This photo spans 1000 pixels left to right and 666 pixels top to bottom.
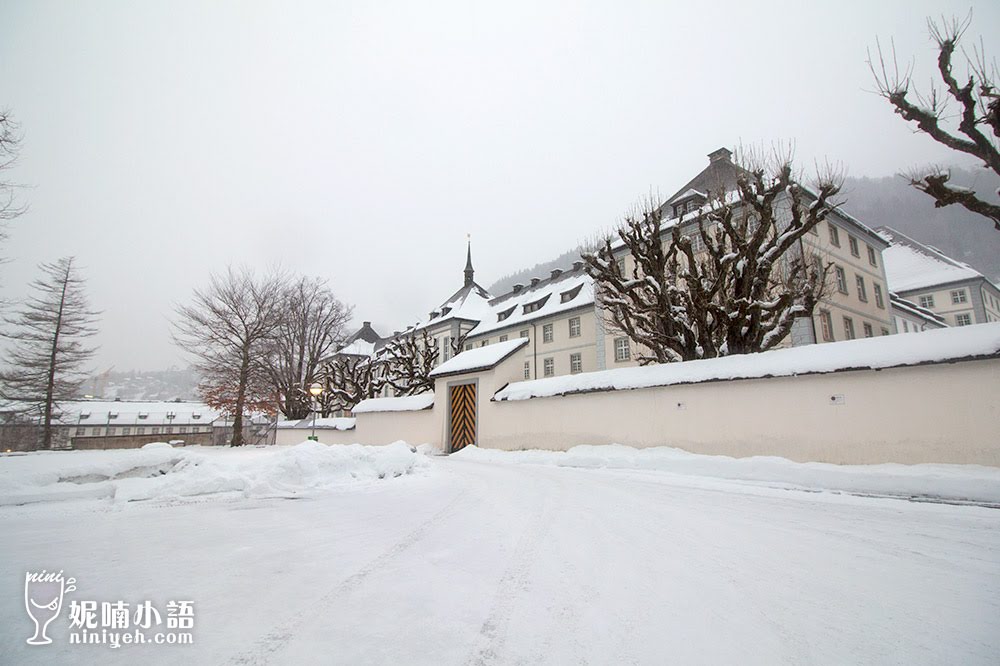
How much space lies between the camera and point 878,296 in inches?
1208

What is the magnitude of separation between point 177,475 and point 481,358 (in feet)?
49.2

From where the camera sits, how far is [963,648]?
7.77 ft

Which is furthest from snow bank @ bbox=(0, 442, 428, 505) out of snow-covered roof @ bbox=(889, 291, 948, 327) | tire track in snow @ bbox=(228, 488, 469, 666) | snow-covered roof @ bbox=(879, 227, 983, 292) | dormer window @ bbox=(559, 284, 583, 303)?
snow-covered roof @ bbox=(879, 227, 983, 292)

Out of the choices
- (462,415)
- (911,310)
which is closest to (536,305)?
(462,415)

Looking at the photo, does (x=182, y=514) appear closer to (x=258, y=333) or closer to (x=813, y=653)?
(x=813, y=653)

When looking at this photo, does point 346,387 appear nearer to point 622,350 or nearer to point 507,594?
point 622,350

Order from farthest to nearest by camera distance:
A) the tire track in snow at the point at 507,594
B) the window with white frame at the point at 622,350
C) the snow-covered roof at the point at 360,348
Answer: the snow-covered roof at the point at 360,348 < the window with white frame at the point at 622,350 < the tire track in snow at the point at 507,594

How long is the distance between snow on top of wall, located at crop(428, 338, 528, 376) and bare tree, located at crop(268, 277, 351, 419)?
1644cm

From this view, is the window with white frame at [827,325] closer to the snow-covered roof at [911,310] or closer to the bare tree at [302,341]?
the snow-covered roof at [911,310]

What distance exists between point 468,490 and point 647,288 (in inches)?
405

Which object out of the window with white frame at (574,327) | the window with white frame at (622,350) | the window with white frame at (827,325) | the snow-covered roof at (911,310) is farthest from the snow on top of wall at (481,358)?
the snow-covered roof at (911,310)

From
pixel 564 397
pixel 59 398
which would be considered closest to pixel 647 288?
pixel 564 397

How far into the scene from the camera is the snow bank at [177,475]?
638 cm

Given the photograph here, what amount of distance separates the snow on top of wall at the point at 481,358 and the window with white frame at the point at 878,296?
2591 cm
